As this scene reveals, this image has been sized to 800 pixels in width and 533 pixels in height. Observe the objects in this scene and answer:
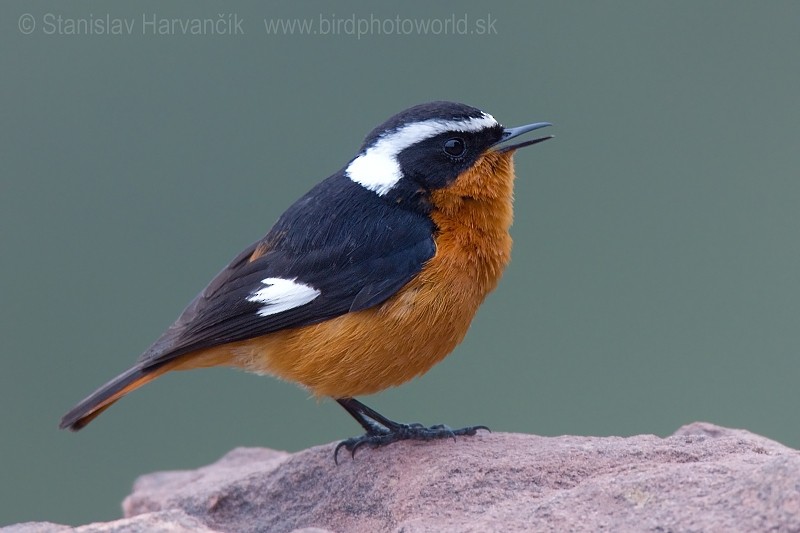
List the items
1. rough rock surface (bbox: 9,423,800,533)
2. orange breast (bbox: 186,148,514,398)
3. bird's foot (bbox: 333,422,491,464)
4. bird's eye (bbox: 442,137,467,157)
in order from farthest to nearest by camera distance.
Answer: bird's eye (bbox: 442,137,467,157), bird's foot (bbox: 333,422,491,464), orange breast (bbox: 186,148,514,398), rough rock surface (bbox: 9,423,800,533)

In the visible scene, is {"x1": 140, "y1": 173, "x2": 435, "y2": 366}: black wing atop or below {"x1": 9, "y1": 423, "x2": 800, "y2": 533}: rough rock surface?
atop

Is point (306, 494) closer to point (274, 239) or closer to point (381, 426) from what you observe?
point (381, 426)

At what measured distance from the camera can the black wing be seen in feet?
13.4

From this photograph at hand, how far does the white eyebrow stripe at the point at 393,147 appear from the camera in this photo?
4.28 metres

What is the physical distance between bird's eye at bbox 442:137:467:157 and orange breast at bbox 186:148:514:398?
0.35 feet

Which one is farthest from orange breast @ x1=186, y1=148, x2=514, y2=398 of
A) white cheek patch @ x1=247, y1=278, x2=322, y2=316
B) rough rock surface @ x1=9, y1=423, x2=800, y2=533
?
rough rock surface @ x1=9, y1=423, x2=800, y2=533

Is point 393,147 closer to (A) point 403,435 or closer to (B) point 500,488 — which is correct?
(A) point 403,435

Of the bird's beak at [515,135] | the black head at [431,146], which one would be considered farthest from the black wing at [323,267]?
the bird's beak at [515,135]

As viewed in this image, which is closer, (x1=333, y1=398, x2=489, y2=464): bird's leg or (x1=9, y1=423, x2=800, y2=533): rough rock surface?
(x1=9, y1=423, x2=800, y2=533): rough rock surface

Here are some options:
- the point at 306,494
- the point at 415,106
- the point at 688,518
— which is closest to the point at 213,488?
the point at 306,494

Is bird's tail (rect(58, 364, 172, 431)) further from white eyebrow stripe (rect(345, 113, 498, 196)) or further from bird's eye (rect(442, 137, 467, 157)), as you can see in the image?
bird's eye (rect(442, 137, 467, 157))

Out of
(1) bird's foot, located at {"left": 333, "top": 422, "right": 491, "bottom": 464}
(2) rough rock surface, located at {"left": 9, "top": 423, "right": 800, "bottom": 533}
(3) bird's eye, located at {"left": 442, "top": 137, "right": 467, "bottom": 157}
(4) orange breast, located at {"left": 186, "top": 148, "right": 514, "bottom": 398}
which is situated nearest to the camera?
(2) rough rock surface, located at {"left": 9, "top": 423, "right": 800, "bottom": 533}

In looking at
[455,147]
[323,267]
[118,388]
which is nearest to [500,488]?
[323,267]

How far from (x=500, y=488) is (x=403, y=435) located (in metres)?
0.93
